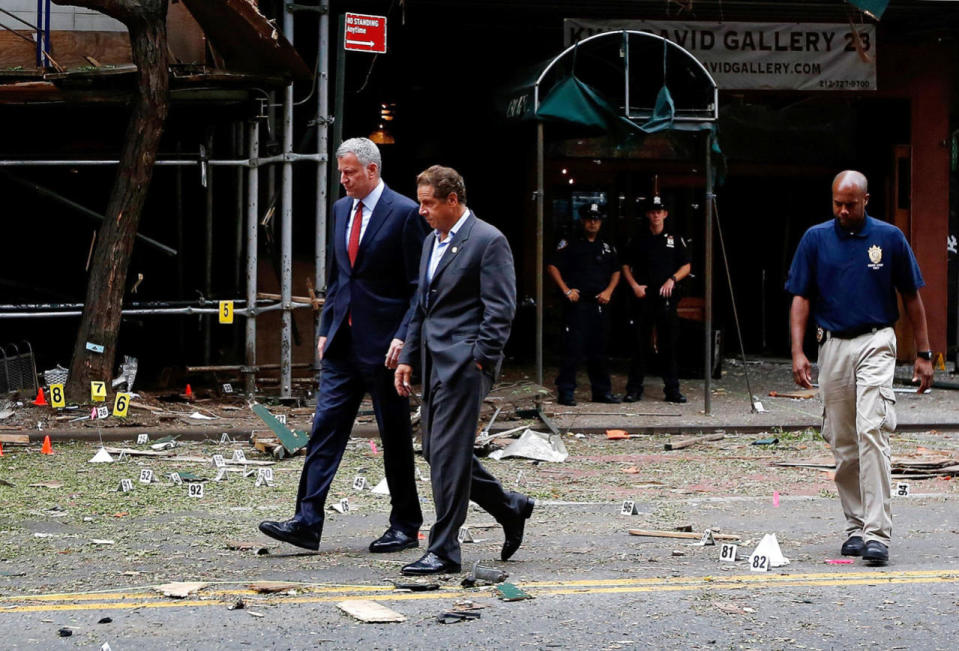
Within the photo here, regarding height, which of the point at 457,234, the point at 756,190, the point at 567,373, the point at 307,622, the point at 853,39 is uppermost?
the point at 853,39

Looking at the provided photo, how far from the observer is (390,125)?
18.0 m

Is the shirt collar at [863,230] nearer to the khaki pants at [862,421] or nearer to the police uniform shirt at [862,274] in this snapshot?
the police uniform shirt at [862,274]

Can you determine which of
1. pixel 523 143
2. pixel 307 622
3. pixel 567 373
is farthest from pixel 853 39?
pixel 307 622

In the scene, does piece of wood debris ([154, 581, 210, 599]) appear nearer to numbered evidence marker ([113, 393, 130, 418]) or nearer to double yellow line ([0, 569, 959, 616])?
double yellow line ([0, 569, 959, 616])

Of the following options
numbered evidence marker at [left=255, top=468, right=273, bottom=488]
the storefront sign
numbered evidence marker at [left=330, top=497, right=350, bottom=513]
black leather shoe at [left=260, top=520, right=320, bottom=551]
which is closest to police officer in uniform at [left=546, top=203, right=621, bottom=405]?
the storefront sign

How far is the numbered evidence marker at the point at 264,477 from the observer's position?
30.6ft

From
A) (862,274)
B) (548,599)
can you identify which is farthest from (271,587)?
(862,274)

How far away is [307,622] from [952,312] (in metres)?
15.3

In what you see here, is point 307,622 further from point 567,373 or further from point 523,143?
point 523,143

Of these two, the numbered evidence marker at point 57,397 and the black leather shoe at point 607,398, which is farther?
the black leather shoe at point 607,398

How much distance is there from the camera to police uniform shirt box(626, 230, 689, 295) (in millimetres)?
14516

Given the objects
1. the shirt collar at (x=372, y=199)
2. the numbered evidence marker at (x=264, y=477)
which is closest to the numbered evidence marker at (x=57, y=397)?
the numbered evidence marker at (x=264, y=477)

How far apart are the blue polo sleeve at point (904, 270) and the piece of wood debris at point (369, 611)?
11.0 feet

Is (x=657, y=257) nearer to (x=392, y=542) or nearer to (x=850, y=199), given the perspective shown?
(x=850, y=199)
